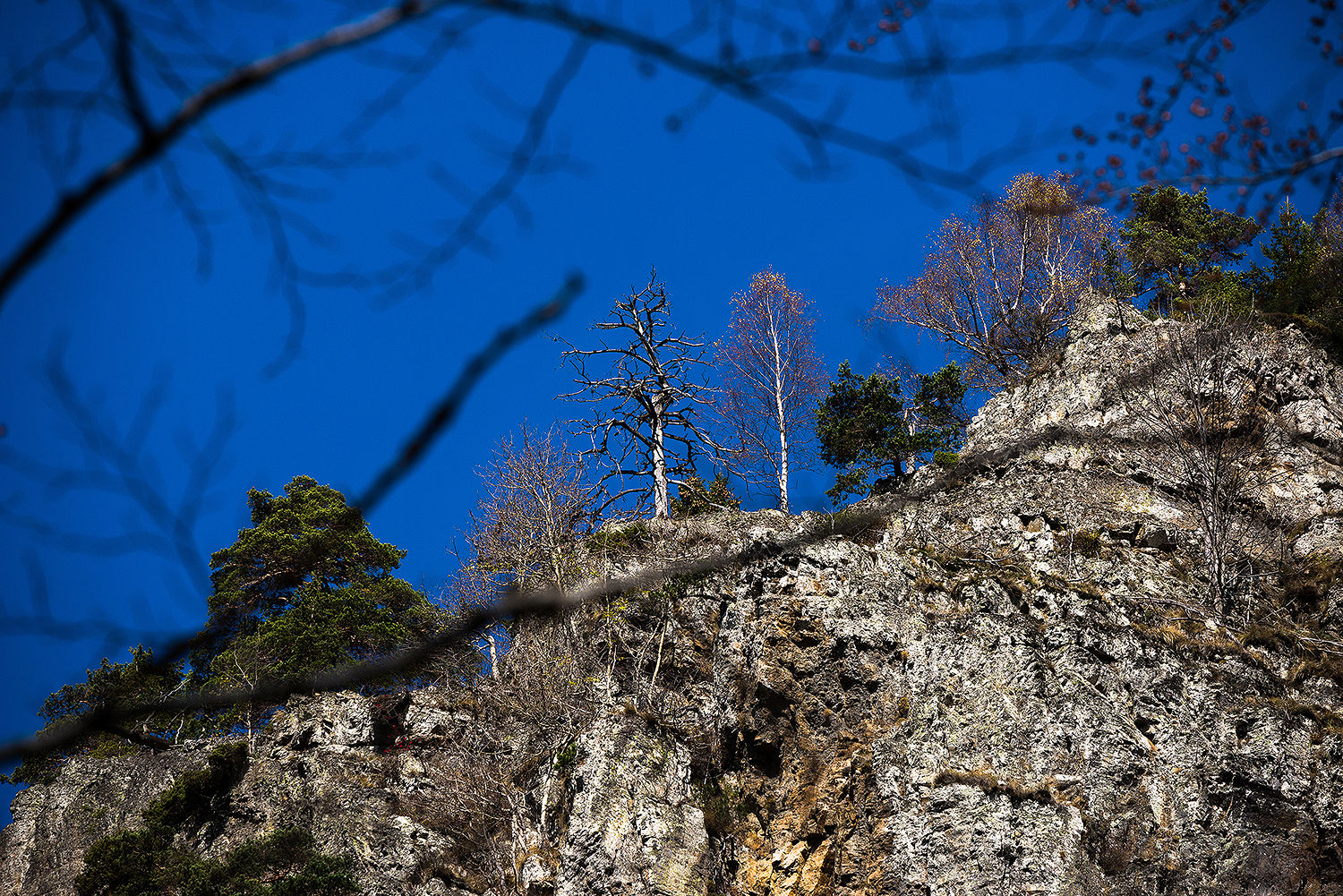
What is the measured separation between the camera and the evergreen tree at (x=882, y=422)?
18.2 metres

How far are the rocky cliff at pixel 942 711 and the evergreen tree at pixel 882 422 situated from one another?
2.57 m

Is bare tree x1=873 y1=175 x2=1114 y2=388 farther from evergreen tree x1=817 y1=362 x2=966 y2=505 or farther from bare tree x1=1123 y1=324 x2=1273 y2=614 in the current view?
bare tree x1=1123 y1=324 x2=1273 y2=614

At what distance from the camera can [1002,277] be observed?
2278cm

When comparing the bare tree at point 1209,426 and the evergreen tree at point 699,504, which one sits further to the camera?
the evergreen tree at point 699,504

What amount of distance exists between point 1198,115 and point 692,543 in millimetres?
11963

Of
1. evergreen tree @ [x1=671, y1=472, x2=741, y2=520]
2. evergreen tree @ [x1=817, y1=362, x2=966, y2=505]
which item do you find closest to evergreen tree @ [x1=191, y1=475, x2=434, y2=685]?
evergreen tree @ [x1=671, y1=472, x2=741, y2=520]

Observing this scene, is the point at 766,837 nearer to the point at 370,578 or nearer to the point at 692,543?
the point at 692,543

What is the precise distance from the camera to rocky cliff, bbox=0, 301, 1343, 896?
895 centimetres

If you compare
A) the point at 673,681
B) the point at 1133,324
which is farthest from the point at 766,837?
the point at 1133,324

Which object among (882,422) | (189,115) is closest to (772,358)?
(882,422)

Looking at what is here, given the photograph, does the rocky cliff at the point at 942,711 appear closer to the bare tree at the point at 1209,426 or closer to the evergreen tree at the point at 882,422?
the bare tree at the point at 1209,426

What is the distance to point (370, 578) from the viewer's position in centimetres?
2236

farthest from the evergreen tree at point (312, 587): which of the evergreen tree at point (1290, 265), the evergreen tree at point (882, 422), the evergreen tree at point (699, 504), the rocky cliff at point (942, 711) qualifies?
the evergreen tree at point (1290, 265)

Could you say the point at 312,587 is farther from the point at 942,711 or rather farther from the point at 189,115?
the point at 189,115
